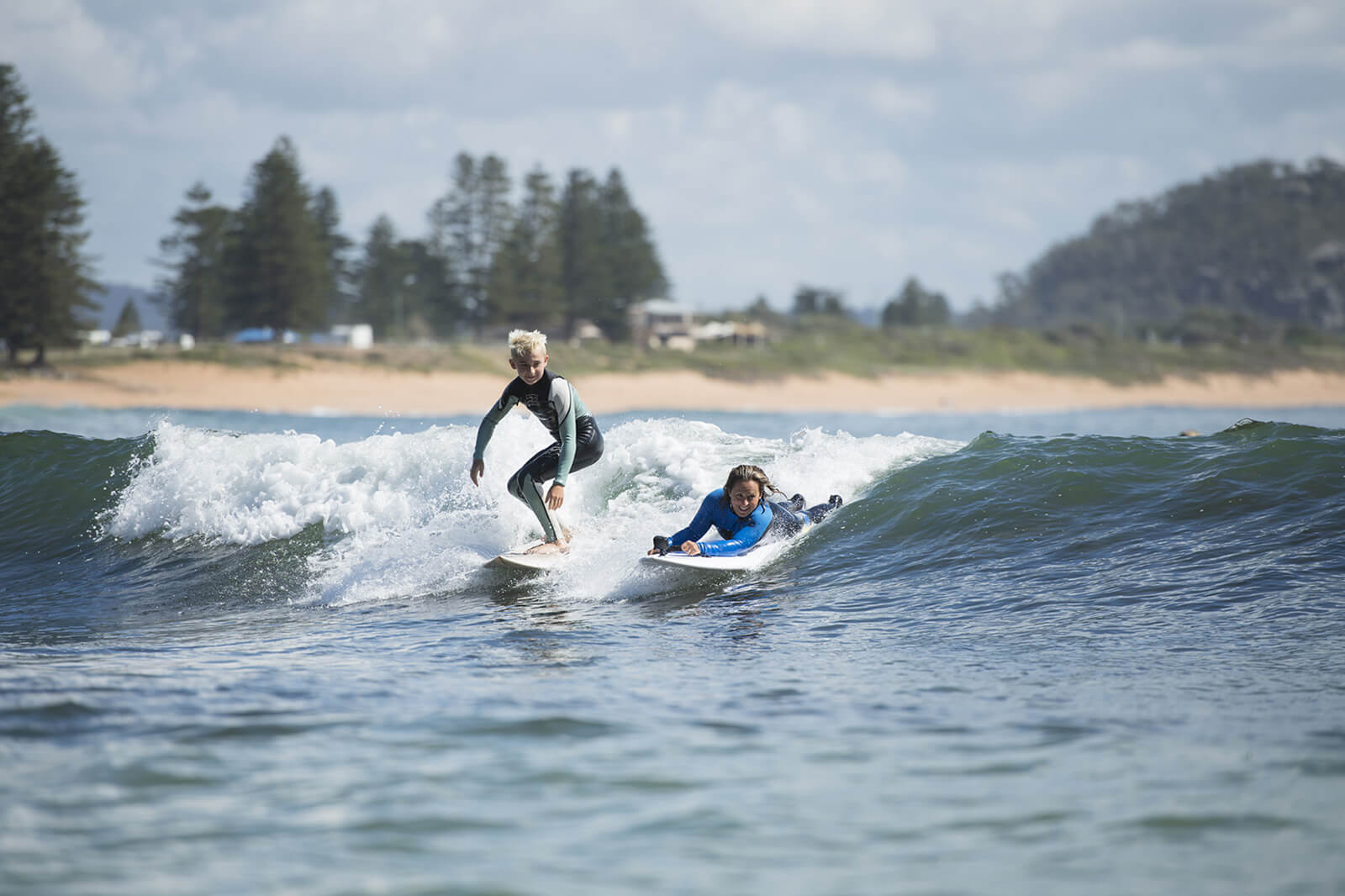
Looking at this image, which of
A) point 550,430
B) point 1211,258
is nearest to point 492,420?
point 550,430

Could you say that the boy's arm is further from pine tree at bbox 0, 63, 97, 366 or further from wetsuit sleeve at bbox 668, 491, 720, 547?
pine tree at bbox 0, 63, 97, 366

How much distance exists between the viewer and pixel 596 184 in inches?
3004

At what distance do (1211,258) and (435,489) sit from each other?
528 ft

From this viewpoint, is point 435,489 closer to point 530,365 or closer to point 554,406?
point 554,406

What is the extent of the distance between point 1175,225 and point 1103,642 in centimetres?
17581

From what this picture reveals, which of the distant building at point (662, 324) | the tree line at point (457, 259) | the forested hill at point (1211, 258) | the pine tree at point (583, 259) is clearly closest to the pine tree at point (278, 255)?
the tree line at point (457, 259)

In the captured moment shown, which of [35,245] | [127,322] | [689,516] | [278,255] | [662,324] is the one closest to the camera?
[689,516]

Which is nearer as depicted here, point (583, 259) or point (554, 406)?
point (554, 406)

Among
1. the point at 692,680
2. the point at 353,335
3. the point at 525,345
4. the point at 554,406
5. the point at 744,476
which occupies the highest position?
the point at 353,335

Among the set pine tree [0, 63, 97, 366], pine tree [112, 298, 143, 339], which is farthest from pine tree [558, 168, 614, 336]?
pine tree [112, 298, 143, 339]

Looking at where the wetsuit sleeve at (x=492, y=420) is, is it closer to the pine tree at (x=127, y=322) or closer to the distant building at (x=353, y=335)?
the distant building at (x=353, y=335)

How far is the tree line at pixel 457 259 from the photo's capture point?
202ft

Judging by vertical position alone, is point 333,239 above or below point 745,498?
above

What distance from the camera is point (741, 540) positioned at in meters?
9.51
